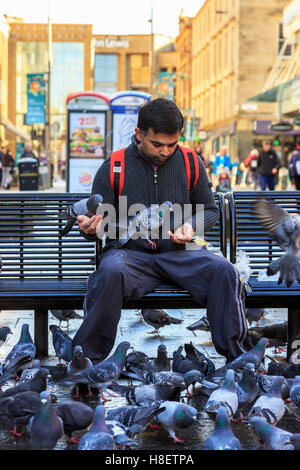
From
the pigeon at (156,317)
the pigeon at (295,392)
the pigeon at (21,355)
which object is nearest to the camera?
the pigeon at (295,392)

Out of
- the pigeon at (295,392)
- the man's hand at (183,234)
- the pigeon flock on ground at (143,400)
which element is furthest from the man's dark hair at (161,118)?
the pigeon at (295,392)

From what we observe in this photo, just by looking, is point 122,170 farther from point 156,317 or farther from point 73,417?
point 156,317

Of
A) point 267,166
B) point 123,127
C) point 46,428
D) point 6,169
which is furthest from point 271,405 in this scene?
point 6,169

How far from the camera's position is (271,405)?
429cm

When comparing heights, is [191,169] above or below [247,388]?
above

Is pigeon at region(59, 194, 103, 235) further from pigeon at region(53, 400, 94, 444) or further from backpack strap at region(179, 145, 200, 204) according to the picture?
pigeon at region(53, 400, 94, 444)

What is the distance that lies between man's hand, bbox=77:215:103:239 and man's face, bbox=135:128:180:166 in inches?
21.4

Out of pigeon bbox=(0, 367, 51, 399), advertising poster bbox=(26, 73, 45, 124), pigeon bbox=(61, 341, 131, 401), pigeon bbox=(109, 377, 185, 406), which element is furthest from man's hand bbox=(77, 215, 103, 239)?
advertising poster bbox=(26, 73, 45, 124)

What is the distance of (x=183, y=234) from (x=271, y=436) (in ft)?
5.22

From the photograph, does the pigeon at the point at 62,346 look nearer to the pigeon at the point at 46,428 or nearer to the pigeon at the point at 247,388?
the pigeon at the point at 247,388

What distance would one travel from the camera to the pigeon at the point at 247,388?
15.0 ft

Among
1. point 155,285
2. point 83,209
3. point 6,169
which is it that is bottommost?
point 155,285

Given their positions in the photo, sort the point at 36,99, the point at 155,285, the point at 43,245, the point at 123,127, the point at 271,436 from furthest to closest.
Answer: the point at 36,99, the point at 123,127, the point at 43,245, the point at 155,285, the point at 271,436

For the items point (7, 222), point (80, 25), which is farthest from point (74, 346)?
point (80, 25)
